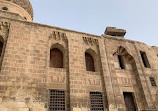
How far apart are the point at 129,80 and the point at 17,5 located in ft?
33.2

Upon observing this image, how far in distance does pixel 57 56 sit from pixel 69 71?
1388 millimetres

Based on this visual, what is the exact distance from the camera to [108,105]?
24.3 ft

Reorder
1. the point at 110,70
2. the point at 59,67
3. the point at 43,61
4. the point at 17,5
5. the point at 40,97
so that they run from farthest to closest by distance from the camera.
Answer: the point at 17,5 → the point at 110,70 → the point at 59,67 → the point at 43,61 → the point at 40,97

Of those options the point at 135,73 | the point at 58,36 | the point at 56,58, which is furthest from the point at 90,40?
the point at 135,73

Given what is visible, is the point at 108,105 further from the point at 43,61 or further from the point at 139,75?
the point at 43,61

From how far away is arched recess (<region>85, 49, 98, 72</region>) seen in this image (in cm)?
885

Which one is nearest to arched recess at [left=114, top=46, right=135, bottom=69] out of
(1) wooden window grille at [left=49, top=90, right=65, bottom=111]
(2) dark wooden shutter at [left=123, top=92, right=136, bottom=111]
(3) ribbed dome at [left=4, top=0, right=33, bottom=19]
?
(2) dark wooden shutter at [left=123, top=92, right=136, bottom=111]

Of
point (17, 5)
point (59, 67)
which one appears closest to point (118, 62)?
point (59, 67)

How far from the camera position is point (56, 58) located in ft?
27.1

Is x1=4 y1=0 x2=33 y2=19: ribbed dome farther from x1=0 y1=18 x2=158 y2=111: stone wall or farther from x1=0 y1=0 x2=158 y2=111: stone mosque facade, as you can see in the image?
x1=0 y1=18 x2=158 y2=111: stone wall

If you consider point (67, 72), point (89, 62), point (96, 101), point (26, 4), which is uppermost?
point (26, 4)

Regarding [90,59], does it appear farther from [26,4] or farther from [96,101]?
[26,4]

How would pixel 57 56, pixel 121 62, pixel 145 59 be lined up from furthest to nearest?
pixel 145 59, pixel 121 62, pixel 57 56

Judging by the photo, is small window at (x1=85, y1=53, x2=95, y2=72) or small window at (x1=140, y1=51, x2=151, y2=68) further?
small window at (x1=140, y1=51, x2=151, y2=68)
